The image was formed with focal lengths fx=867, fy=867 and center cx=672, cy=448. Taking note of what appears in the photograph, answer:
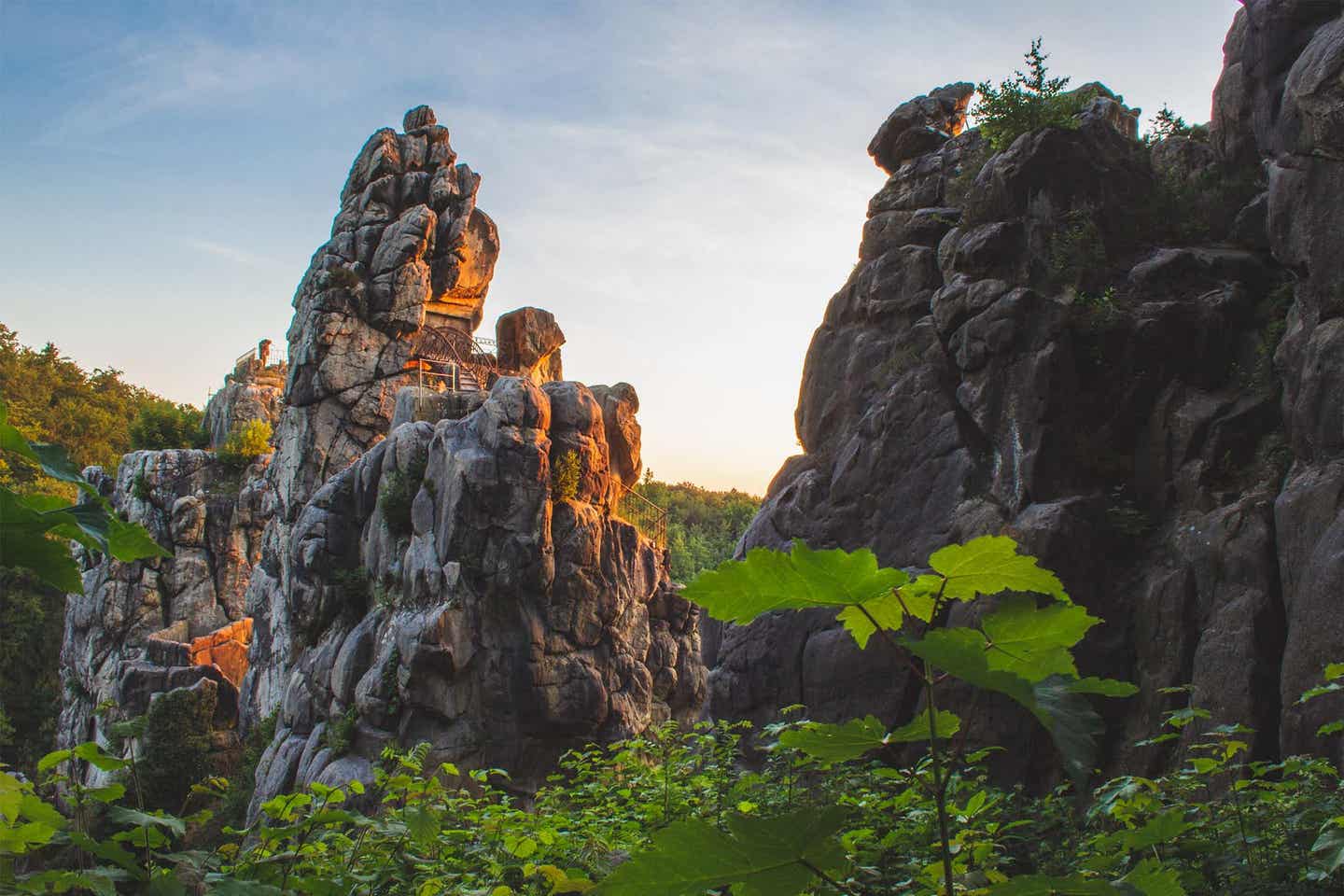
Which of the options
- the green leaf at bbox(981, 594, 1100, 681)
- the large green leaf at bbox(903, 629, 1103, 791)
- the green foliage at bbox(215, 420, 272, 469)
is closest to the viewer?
the large green leaf at bbox(903, 629, 1103, 791)

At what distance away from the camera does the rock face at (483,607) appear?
1962 cm

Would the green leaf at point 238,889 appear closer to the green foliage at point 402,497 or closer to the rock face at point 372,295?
the green foliage at point 402,497

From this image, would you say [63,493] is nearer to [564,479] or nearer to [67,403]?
[67,403]

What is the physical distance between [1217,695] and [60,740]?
144ft

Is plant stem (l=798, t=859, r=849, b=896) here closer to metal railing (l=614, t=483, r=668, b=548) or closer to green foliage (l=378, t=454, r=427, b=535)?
green foliage (l=378, t=454, r=427, b=535)

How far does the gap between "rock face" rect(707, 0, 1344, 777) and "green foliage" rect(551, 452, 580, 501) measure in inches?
350

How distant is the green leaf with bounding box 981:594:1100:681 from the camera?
111cm

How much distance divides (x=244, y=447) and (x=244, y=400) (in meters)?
4.13

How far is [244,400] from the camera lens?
138ft

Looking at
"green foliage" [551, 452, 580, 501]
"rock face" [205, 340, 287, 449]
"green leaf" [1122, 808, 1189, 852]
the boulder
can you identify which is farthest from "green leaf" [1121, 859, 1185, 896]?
"rock face" [205, 340, 287, 449]

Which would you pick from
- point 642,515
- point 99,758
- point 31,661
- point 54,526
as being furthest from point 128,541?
point 31,661

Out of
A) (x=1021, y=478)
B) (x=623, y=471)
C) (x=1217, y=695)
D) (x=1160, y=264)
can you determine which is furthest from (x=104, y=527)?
(x=623, y=471)

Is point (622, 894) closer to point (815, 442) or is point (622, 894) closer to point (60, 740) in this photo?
point (815, 442)

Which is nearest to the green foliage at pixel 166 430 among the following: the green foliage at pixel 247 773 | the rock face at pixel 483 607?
the green foliage at pixel 247 773
